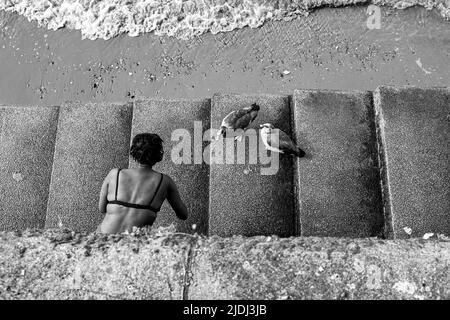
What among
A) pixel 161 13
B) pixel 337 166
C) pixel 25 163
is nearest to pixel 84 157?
pixel 25 163

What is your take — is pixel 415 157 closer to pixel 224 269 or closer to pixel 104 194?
pixel 224 269

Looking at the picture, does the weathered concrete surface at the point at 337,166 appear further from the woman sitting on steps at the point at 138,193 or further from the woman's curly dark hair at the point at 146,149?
the woman's curly dark hair at the point at 146,149

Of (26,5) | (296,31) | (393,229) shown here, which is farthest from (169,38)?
(393,229)

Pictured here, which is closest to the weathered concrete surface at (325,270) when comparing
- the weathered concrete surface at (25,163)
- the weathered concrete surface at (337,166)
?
the weathered concrete surface at (337,166)

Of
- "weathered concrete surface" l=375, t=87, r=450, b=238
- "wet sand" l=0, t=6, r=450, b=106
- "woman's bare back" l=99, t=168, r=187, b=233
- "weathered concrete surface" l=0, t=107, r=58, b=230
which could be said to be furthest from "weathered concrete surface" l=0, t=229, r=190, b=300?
"wet sand" l=0, t=6, r=450, b=106

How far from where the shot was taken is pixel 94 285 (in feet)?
7.88

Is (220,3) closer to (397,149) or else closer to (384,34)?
(384,34)

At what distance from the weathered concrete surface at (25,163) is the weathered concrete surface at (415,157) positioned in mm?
2985

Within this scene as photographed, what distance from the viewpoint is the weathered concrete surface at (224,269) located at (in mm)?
2342

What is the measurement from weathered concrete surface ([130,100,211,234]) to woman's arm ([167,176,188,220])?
25 cm

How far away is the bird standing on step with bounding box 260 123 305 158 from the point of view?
4.14 metres

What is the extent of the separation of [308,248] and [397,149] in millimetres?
2012
